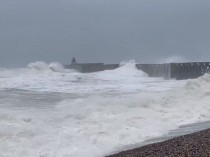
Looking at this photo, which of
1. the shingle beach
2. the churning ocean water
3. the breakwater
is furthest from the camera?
the breakwater

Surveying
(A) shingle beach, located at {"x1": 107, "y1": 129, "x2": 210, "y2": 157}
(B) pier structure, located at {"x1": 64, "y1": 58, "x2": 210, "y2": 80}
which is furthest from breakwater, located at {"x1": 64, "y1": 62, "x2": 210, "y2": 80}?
(A) shingle beach, located at {"x1": 107, "y1": 129, "x2": 210, "y2": 157}

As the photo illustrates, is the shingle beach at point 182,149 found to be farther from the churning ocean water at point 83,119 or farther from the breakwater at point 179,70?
the breakwater at point 179,70

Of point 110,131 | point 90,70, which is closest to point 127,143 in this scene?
point 110,131

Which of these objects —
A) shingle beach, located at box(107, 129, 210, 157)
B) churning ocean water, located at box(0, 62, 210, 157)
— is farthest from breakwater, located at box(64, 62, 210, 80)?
shingle beach, located at box(107, 129, 210, 157)

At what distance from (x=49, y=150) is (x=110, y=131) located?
2.21m

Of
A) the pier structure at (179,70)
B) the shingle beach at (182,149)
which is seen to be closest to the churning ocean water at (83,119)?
the shingle beach at (182,149)

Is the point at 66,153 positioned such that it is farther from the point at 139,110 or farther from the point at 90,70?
the point at 90,70

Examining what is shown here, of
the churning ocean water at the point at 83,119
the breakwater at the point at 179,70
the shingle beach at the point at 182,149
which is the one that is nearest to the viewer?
the shingle beach at the point at 182,149

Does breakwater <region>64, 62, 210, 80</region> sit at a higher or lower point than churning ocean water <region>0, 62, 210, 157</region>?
higher

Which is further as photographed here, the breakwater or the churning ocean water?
the breakwater

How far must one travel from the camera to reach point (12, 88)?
70.2 ft

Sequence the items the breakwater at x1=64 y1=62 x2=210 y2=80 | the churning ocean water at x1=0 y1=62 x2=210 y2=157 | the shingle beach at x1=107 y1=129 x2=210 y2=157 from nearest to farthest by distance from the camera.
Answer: the shingle beach at x1=107 y1=129 x2=210 y2=157 < the churning ocean water at x1=0 y1=62 x2=210 y2=157 < the breakwater at x1=64 y1=62 x2=210 y2=80

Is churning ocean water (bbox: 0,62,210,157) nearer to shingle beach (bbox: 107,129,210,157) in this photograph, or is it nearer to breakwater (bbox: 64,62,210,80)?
shingle beach (bbox: 107,129,210,157)

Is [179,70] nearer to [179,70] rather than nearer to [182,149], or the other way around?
[179,70]
